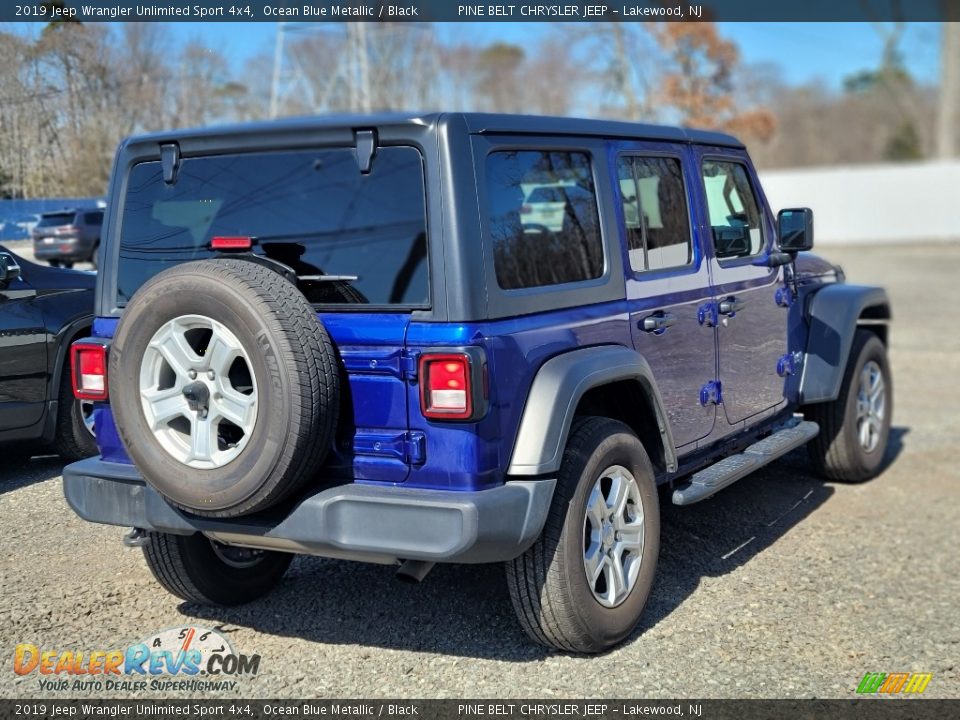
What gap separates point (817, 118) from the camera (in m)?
69.2

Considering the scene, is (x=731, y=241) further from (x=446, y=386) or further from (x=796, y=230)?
(x=446, y=386)

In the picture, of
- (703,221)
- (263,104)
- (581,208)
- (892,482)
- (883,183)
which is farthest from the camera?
(883,183)

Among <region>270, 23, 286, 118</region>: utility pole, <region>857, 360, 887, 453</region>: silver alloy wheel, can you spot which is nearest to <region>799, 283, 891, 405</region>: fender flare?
<region>857, 360, 887, 453</region>: silver alloy wheel

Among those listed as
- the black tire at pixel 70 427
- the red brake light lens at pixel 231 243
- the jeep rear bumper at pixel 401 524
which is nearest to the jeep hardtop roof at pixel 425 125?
the red brake light lens at pixel 231 243

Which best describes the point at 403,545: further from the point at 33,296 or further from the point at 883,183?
the point at 883,183

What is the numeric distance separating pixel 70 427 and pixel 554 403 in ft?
11.7

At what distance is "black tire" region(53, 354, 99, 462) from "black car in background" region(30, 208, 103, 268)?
179 cm

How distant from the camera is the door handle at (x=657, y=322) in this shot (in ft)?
14.1

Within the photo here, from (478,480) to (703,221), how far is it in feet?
7.12

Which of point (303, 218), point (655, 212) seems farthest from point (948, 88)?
point (303, 218)

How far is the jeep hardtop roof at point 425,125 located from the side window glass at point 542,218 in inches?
3.7

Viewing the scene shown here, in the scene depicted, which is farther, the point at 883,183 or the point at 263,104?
the point at 883,183

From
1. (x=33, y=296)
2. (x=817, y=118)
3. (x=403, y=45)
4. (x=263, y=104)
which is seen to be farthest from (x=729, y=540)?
(x=817, y=118)

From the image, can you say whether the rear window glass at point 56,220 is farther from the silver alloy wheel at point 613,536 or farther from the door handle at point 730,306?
the silver alloy wheel at point 613,536
